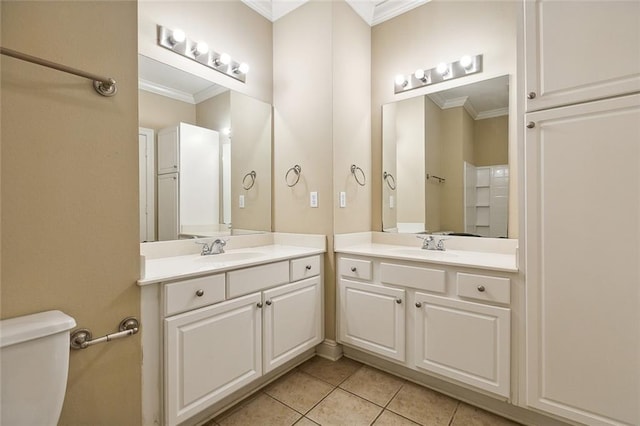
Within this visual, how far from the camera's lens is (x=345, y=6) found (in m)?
2.25

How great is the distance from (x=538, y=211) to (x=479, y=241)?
70 cm

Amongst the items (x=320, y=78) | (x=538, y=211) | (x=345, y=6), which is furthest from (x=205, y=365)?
(x=345, y=6)

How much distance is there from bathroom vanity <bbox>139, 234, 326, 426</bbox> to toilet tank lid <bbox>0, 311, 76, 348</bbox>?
287 millimetres

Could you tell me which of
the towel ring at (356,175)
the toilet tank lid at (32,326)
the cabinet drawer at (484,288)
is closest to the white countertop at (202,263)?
the toilet tank lid at (32,326)

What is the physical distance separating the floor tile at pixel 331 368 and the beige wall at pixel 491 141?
1.74 metres

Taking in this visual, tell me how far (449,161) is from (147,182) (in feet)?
7.02

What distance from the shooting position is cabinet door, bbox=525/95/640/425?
3.85 ft

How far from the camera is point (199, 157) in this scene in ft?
6.68

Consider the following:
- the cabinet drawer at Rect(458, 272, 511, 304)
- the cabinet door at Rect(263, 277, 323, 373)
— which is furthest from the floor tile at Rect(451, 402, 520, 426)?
the cabinet door at Rect(263, 277, 323, 373)

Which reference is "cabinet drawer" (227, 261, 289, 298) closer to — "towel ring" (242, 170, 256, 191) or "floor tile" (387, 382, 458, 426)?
"towel ring" (242, 170, 256, 191)

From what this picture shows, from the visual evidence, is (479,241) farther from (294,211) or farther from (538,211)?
(294,211)

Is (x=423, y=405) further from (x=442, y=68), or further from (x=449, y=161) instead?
(x=442, y=68)

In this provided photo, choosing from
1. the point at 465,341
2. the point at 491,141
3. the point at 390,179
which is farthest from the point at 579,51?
the point at 465,341

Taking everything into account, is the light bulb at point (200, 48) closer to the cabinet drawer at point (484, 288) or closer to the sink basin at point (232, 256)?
the sink basin at point (232, 256)
